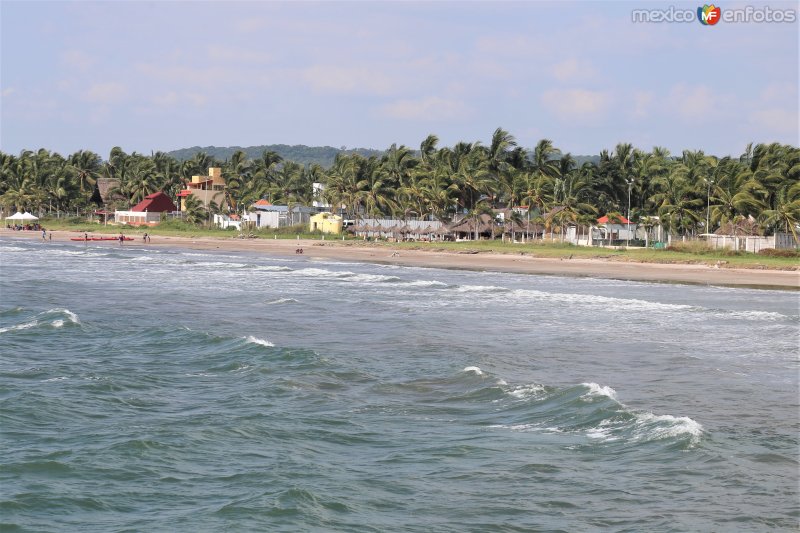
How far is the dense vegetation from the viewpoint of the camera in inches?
2443

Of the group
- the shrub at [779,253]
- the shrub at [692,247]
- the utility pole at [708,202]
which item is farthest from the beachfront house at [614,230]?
the shrub at [779,253]

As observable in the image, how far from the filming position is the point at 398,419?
16219 mm

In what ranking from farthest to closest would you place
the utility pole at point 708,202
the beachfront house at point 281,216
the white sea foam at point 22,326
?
1. the beachfront house at point 281,216
2. the utility pole at point 708,202
3. the white sea foam at point 22,326

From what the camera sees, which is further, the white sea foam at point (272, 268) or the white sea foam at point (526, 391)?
the white sea foam at point (272, 268)

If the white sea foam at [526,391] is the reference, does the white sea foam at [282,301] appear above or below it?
above

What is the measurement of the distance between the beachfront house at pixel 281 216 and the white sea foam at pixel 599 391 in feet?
266

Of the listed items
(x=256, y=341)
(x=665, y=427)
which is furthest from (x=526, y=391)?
(x=256, y=341)

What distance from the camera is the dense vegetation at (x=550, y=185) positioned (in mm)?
62062

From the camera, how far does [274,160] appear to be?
118188 millimetres

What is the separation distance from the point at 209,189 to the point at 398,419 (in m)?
101

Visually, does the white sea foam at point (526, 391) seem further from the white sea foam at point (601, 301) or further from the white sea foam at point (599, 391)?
the white sea foam at point (601, 301)

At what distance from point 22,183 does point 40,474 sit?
4614 inches

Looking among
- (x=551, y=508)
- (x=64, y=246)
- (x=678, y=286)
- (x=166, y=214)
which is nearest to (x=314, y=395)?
(x=551, y=508)

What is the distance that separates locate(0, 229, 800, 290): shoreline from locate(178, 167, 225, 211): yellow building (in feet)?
55.4
